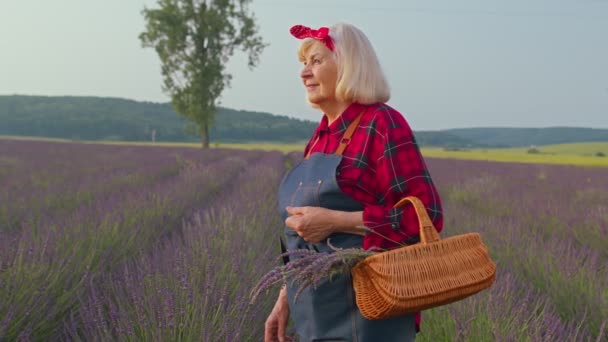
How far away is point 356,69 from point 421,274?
62 cm

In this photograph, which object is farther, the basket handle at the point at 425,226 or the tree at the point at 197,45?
the tree at the point at 197,45

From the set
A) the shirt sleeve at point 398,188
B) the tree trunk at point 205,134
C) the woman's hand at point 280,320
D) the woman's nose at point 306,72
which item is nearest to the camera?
the shirt sleeve at point 398,188

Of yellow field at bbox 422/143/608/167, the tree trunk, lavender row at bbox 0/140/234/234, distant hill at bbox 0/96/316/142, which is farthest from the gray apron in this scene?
distant hill at bbox 0/96/316/142

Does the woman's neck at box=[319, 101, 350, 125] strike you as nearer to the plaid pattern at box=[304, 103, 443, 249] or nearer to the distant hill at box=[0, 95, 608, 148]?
the plaid pattern at box=[304, 103, 443, 249]

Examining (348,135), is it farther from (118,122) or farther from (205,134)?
(118,122)

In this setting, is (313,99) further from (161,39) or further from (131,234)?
(161,39)

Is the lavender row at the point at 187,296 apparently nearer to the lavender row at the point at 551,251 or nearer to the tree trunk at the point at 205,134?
the lavender row at the point at 551,251

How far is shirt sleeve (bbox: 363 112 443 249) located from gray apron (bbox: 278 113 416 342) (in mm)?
86

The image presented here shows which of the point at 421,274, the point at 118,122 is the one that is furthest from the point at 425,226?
the point at 118,122

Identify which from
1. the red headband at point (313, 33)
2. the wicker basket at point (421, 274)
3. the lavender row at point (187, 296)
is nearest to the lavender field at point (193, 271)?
the lavender row at point (187, 296)

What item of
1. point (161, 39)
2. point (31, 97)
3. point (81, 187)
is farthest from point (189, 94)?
point (31, 97)

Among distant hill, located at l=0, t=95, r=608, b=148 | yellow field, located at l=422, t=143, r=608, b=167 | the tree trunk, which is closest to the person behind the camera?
yellow field, located at l=422, t=143, r=608, b=167

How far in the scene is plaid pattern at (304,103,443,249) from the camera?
1.52 meters

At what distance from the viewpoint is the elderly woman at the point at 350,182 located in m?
1.54
